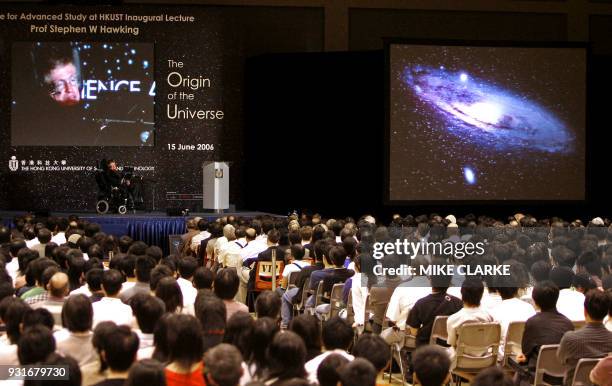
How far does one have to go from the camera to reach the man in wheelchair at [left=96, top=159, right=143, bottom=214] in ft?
45.9

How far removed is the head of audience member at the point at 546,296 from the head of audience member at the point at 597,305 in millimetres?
350

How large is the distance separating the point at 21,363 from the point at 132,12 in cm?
1300

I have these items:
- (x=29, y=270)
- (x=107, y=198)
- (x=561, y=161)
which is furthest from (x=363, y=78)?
(x=29, y=270)

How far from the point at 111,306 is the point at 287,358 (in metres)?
1.88

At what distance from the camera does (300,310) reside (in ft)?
23.7

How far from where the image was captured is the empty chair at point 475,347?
16.2 ft

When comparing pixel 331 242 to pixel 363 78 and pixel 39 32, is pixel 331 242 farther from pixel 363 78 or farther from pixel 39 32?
pixel 39 32

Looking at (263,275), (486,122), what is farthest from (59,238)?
(486,122)

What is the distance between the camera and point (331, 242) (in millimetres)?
7277

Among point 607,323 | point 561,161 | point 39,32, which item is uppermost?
point 39,32

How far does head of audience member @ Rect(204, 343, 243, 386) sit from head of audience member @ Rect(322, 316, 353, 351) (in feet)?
2.54

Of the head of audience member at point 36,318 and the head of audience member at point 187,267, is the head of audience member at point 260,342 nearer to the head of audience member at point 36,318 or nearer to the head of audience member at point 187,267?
the head of audience member at point 36,318

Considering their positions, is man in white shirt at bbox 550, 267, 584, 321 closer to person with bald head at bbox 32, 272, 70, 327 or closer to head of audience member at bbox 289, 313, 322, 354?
head of audience member at bbox 289, 313, 322, 354

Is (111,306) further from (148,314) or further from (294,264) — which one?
(294,264)
